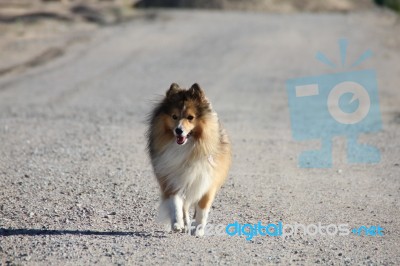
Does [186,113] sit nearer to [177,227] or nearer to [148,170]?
[177,227]

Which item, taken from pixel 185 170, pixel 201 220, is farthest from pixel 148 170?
pixel 185 170

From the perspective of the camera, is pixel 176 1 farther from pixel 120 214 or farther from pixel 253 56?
pixel 120 214

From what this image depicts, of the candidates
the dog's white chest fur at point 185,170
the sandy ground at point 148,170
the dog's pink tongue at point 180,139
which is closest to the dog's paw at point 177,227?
the sandy ground at point 148,170

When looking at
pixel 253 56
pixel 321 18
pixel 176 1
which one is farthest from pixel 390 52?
pixel 176 1

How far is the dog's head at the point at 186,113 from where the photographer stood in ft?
24.1

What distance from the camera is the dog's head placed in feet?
24.1

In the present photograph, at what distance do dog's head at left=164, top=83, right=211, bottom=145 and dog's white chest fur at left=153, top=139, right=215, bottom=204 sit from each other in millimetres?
143

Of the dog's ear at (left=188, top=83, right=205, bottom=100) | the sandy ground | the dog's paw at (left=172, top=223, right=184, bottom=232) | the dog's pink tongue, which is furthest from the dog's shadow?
the dog's ear at (left=188, top=83, right=205, bottom=100)

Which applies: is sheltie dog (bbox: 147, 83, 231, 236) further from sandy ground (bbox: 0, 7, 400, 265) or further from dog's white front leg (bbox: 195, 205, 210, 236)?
sandy ground (bbox: 0, 7, 400, 265)

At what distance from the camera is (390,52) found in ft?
92.1

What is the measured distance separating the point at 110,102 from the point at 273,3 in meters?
28.8

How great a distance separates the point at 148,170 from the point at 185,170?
3.17 metres

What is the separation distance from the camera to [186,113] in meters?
7.39

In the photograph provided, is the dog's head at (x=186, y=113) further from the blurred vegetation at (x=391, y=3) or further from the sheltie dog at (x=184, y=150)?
the blurred vegetation at (x=391, y=3)
